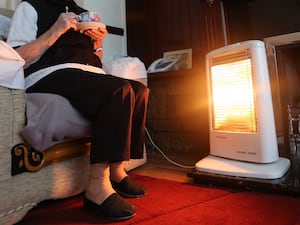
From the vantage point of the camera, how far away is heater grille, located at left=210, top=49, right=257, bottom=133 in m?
1.10

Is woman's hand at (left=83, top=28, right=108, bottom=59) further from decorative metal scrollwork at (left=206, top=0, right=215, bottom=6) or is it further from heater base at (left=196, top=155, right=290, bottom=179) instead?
decorative metal scrollwork at (left=206, top=0, right=215, bottom=6)

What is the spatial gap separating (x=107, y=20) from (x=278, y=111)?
4.93ft

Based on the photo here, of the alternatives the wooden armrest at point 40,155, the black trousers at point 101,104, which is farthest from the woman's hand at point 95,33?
the wooden armrest at point 40,155

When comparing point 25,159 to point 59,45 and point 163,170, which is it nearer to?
point 59,45

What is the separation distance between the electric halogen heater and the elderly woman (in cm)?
43

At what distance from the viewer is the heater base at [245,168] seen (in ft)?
3.30

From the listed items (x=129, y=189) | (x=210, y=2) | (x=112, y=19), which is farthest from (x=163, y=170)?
(x=112, y=19)

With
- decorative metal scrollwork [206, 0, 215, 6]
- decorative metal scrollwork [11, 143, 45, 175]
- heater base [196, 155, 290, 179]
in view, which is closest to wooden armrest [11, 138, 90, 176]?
decorative metal scrollwork [11, 143, 45, 175]

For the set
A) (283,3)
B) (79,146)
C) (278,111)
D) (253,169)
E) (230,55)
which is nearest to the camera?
(79,146)

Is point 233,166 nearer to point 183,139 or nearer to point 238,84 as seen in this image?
point 238,84

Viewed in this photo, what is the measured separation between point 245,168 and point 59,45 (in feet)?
2.94

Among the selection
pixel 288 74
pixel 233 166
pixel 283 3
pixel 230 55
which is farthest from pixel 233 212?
pixel 283 3

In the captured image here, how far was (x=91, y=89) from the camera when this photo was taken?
795 mm

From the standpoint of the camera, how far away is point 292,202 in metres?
0.86
